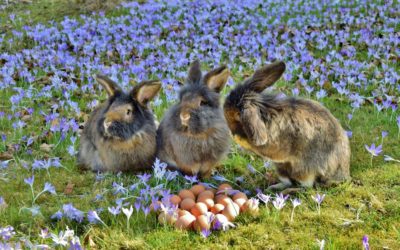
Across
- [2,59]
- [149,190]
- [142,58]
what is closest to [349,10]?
[142,58]

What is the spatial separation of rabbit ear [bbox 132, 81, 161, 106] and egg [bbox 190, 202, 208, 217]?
171 centimetres

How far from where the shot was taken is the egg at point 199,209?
428cm

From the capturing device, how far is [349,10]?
12.6 m

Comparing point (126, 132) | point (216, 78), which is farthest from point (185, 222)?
point (216, 78)

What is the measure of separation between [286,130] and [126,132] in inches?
69.8

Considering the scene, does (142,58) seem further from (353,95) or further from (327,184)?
(327,184)

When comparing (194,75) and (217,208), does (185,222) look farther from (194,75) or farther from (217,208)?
(194,75)

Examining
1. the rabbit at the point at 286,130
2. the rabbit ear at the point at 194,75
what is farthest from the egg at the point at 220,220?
the rabbit ear at the point at 194,75

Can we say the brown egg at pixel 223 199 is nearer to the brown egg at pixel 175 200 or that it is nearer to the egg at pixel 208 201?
the egg at pixel 208 201

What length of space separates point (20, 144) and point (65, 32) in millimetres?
6211

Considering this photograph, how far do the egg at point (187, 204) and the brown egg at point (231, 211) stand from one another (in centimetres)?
30

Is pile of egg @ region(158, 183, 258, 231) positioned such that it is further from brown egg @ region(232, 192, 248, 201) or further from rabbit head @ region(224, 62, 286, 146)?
rabbit head @ region(224, 62, 286, 146)

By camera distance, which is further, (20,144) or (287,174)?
(20,144)

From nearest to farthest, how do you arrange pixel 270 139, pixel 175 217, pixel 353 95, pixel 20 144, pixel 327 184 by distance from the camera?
pixel 175 217 < pixel 270 139 < pixel 327 184 < pixel 20 144 < pixel 353 95
